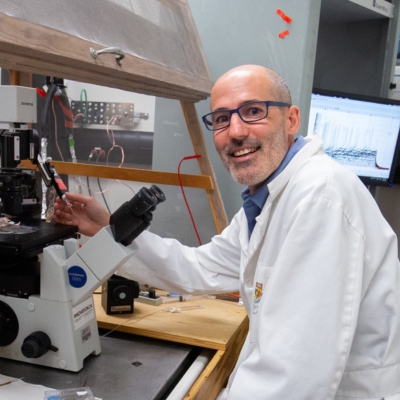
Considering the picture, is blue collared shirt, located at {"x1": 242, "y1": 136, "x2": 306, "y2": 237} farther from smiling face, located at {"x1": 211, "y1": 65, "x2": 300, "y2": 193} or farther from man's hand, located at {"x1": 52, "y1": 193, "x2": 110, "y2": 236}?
man's hand, located at {"x1": 52, "y1": 193, "x2": 110, "y2": 236}

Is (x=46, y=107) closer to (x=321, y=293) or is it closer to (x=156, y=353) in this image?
(x=156, y=353)

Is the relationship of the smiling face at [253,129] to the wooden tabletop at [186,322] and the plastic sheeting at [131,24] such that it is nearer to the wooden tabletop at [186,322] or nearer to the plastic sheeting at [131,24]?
the plastic sheeting at [131,24]

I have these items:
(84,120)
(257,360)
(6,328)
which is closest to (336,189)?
(257,360)

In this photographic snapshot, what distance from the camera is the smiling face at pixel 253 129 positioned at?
43.9 inches

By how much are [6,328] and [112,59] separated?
69cm

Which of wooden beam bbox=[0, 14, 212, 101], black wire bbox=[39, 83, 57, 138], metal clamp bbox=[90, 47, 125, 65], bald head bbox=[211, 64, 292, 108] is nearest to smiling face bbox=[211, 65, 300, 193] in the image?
bald head bbox=[211, 64, 292, 108]

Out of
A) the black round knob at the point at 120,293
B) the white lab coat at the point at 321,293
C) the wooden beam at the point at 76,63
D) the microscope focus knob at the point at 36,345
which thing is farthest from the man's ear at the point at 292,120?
the microscope focus knob at the point at 36,345

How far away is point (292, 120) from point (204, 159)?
51 cm

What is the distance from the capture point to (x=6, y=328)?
3.19 feet

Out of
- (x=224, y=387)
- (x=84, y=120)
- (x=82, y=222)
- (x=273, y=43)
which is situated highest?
(x=273, y=43)

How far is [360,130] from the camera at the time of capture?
1.90 m

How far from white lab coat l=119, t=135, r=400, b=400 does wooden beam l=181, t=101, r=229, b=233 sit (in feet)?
1.79

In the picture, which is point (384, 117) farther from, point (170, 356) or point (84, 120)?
point (84, 120)

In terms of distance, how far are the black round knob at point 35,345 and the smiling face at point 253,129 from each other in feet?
2.11
